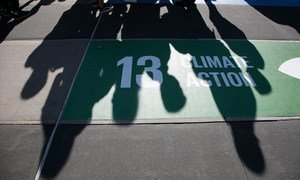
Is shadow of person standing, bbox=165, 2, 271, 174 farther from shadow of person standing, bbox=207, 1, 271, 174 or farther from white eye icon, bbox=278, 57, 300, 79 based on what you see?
white eye icon, bbox=278, 57, 300, 79

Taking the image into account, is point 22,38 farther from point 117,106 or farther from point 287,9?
point 287,9

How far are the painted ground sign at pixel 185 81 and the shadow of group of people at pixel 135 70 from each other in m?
0.02

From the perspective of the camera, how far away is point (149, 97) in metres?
5.64

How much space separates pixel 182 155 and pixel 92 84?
8.40ft

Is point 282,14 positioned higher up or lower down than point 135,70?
lower down

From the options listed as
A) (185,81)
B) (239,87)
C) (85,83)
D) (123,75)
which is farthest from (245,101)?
(85,83)

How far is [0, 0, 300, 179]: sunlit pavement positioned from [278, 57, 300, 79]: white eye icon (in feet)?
0.13

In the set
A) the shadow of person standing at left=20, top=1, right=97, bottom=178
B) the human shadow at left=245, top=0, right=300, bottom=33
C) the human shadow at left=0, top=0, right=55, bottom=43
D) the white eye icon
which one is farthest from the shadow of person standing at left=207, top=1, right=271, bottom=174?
the human shadow at left=0, top=0, right=55, bottom=43

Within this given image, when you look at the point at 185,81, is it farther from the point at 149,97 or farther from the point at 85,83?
the point at 85,83

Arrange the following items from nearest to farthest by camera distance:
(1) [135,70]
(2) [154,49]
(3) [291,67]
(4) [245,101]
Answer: (4) [245,101] < (1) [135,70] < (3) [291,67] < (2) [154,49]

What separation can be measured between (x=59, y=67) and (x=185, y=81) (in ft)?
9.43

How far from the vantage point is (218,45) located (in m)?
7.43

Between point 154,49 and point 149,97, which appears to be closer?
point 149,97

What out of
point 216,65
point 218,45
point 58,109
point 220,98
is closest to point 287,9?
point 218,45
